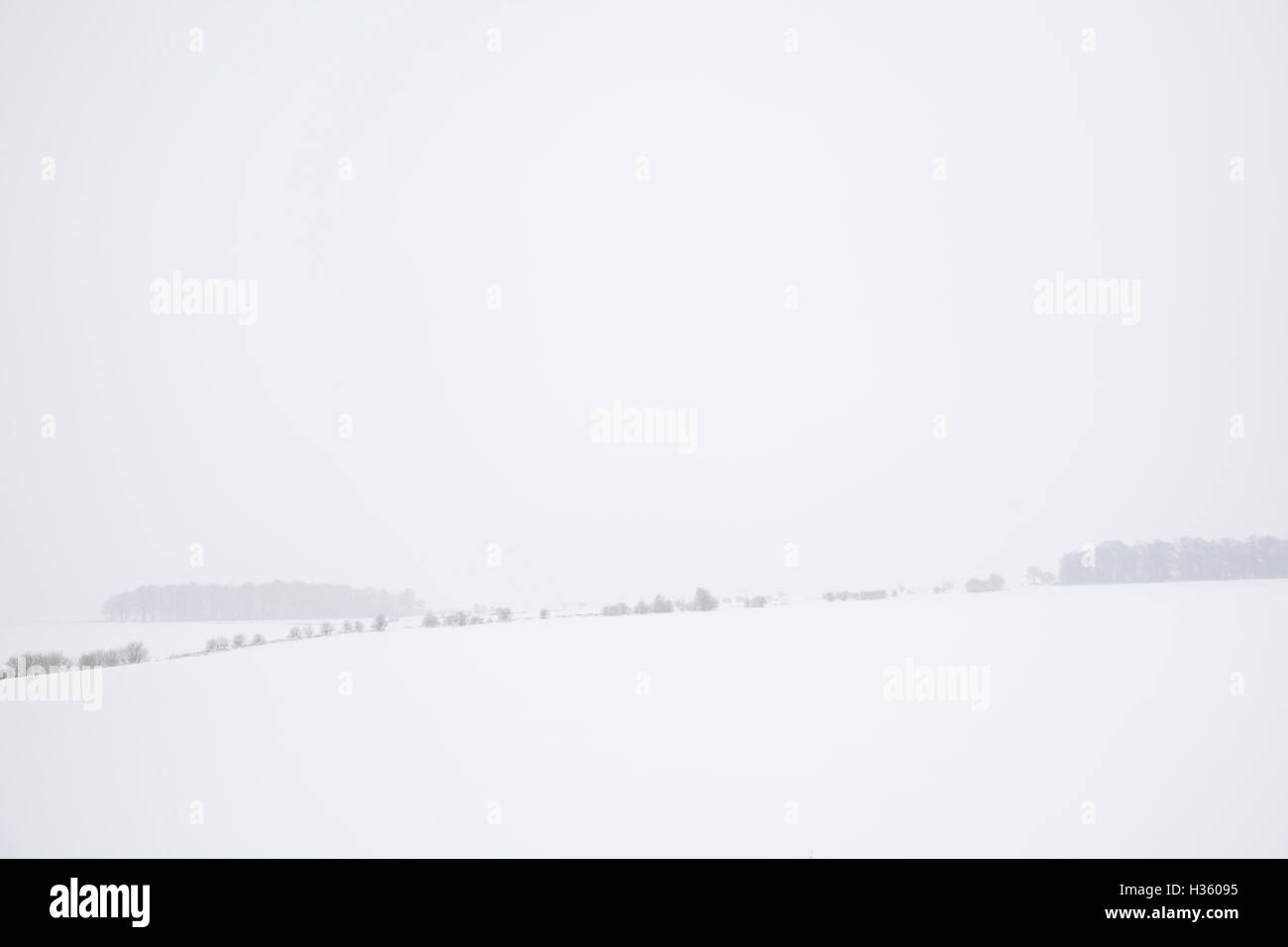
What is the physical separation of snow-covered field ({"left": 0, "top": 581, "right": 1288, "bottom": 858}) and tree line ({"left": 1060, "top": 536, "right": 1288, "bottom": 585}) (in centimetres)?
2452

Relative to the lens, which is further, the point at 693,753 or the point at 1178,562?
the point at 1178,562

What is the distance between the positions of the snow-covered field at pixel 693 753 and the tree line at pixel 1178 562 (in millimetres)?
24518

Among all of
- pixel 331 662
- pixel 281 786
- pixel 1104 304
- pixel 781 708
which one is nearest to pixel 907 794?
pixel 781 708

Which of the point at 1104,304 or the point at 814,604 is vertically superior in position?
the point at 1104,304

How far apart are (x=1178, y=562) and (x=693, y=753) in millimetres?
43869

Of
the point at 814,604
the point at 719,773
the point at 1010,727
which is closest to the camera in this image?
the point at 719,773

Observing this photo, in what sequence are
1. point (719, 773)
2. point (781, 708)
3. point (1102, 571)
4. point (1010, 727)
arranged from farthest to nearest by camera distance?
point (1102, 571), point (781, 708), point (1010, 727), point (719, 773)

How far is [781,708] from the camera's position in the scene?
1691 cm

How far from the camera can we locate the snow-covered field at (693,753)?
1191 cm

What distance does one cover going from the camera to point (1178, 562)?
46.6 metres

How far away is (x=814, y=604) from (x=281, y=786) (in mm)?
24899
